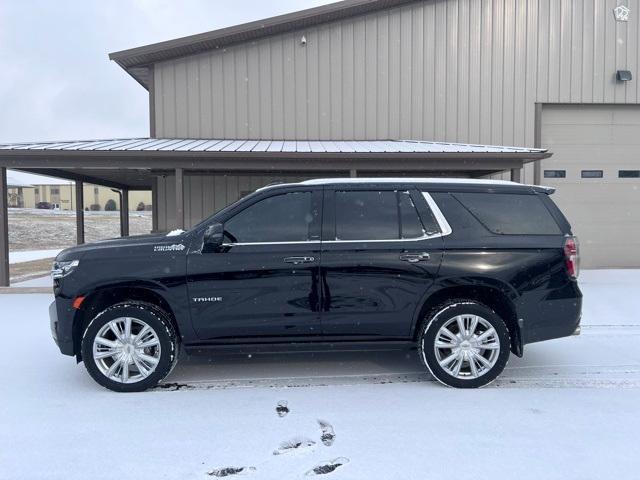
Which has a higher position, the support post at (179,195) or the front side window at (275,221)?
the support post at (179,195)

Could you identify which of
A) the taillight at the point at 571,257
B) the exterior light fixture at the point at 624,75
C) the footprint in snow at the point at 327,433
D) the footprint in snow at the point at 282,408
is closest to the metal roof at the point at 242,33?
the exterior light fixture at the point at 624,75

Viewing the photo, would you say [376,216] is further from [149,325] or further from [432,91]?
[432,91]

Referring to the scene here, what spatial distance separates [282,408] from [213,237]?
160 centimetres

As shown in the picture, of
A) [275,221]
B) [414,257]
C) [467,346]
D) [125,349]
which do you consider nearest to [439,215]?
[414,257]

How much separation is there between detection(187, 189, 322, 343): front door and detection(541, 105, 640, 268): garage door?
1155 centimetres

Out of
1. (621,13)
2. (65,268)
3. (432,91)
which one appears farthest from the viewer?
(621,13)

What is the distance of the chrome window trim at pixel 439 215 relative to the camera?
4.70 metres

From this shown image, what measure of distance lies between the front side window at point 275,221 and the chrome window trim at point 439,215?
1.08 m

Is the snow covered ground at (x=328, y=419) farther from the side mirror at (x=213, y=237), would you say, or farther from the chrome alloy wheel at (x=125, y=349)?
the side mirror at (x=213, y=237)

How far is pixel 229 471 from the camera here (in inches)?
126

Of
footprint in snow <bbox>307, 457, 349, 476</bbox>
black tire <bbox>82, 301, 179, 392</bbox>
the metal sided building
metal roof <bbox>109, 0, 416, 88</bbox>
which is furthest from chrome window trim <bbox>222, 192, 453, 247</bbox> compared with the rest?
metal roof <bbox>109, 0, 416, 88</bbox>

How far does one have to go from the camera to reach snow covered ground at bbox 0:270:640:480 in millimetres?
3266

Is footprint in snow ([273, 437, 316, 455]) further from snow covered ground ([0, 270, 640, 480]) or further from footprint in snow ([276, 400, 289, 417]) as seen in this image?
footprint in snow ([276, 400, 289, 417])

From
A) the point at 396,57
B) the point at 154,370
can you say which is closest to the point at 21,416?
the point at 154,370
